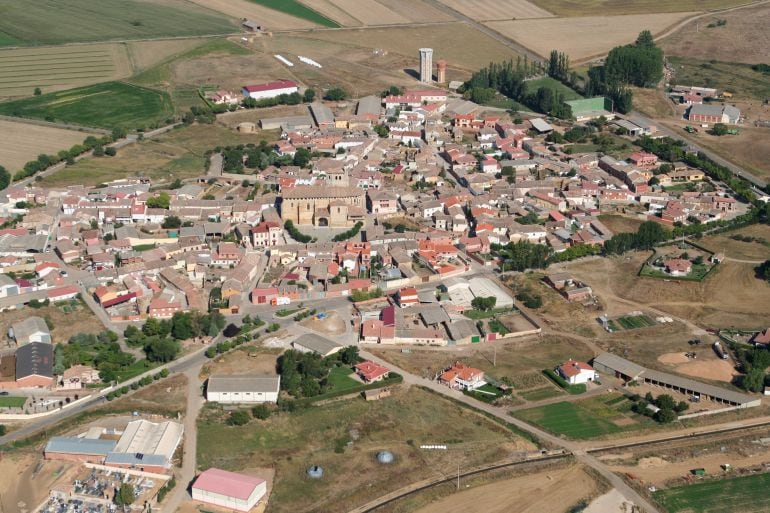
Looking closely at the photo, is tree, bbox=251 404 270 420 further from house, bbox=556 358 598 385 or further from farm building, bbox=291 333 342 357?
house, bbox=556 358 598 385

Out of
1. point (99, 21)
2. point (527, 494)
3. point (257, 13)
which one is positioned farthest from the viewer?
point (257, 13)

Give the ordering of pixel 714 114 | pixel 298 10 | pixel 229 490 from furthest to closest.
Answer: pixel 298 10
pixel 714 114
pixel 229 490

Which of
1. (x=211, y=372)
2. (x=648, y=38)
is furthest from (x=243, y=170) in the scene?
(x=648, y=38)

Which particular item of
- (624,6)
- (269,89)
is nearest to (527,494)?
(269,89)

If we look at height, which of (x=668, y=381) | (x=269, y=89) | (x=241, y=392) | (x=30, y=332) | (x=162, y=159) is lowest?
(x=241, y=392)

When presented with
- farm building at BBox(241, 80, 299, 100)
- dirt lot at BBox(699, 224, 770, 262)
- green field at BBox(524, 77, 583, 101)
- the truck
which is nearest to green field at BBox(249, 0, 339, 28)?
farm building at BBox(241, 80, 299, 100)

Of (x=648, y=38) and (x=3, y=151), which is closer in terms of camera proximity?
(x=3, y=151)

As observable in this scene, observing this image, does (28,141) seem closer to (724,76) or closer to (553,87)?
(553,87)

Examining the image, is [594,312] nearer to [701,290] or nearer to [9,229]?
[701,290]
